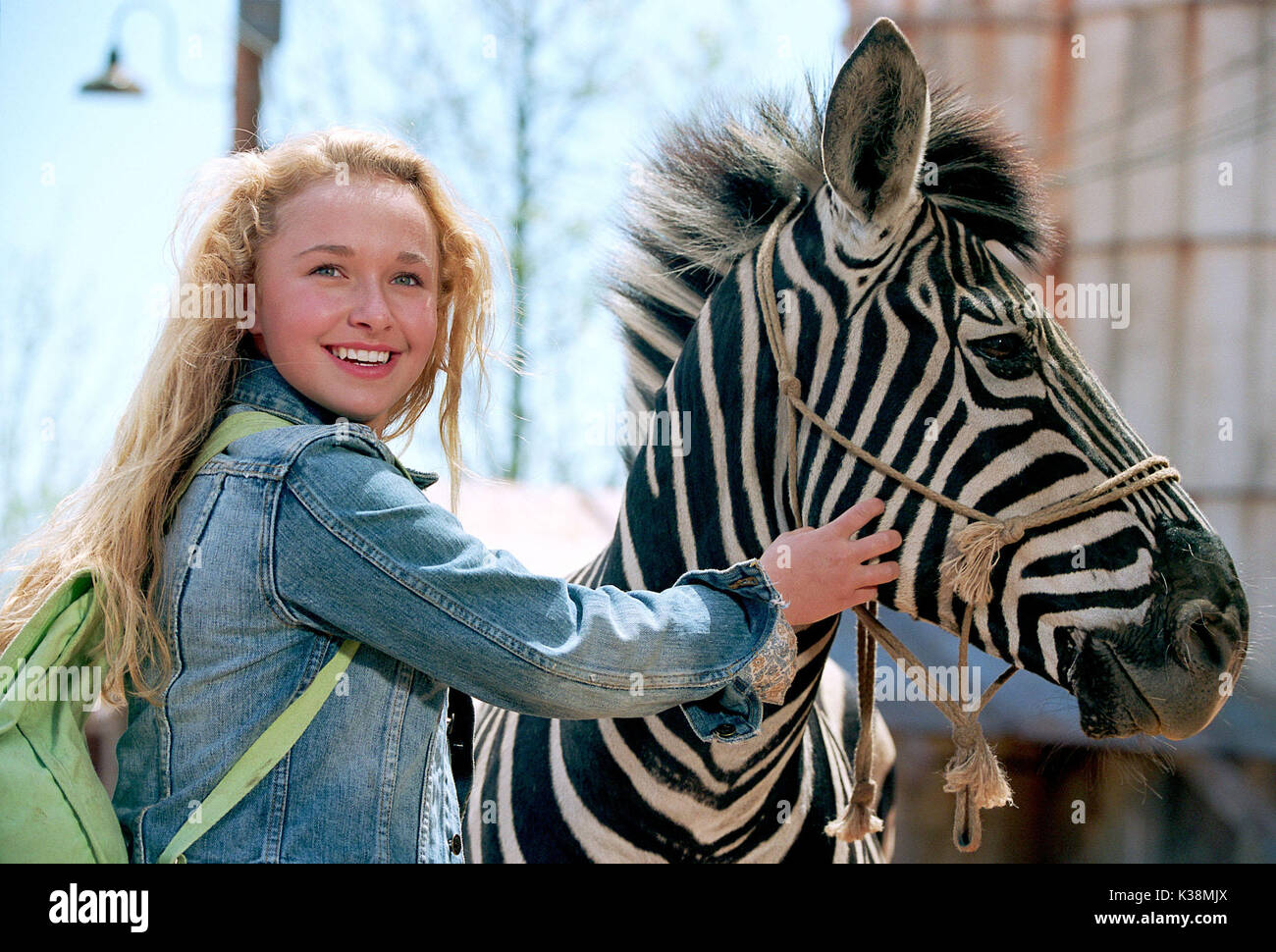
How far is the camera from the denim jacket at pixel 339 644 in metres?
1.23

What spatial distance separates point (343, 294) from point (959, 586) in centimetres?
103

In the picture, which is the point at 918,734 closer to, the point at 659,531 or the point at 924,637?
the point at 924,637

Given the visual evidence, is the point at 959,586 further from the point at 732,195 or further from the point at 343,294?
the point at 343,294

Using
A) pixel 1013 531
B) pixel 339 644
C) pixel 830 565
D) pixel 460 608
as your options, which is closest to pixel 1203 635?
pixel 1013 531

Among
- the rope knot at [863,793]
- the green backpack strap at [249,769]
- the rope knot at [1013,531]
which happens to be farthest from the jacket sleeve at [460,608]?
the rope knot at [863,793]

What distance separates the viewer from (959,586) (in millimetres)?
1488

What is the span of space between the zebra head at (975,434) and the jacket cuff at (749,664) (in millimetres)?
232

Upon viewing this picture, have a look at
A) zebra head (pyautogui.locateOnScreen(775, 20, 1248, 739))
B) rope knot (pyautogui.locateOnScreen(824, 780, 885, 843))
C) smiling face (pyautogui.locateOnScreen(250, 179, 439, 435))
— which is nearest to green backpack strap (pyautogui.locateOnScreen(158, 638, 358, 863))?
smiling face (pyautogui.locateOnScreen(250, 179, 439, 435))

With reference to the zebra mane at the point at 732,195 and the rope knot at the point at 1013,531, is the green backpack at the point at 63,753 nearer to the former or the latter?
the rope knot at the point at 1013,531

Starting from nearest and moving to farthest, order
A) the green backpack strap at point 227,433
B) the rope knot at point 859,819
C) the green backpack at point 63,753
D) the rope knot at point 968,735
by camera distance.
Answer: the green backpack at point 63,753 → the green backpack strap at point 227,433 → the rope knot at point 968,735 → the rope knot at point 859,819

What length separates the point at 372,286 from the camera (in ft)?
4.79

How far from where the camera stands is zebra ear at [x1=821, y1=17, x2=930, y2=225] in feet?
5.08

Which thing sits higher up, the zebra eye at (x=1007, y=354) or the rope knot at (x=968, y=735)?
the zebra eye at (x=1007, y=354)

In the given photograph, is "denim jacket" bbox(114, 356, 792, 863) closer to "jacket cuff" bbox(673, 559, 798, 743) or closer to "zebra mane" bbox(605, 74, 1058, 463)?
"jacket cuff" bbox(673, 559, 798, 743)
